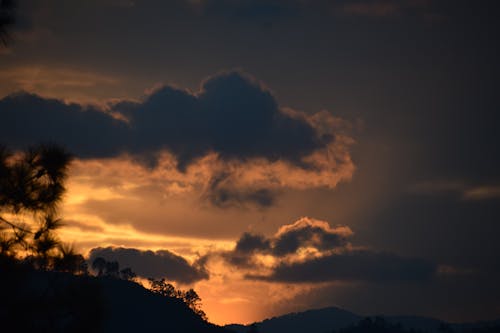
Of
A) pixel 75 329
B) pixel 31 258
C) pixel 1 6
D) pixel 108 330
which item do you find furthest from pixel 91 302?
pixel 108 330

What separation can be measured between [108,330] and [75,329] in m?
181

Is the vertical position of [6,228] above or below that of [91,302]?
above

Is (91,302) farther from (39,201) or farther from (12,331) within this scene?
(39,201)

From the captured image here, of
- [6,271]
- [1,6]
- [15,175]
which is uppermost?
[1,6]

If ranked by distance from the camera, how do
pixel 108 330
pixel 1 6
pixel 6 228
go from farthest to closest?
pixel 108 330, pixel 6 228, pixel 1 6

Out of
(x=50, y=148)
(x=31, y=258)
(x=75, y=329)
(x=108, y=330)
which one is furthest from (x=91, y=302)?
(x=108, y=330)

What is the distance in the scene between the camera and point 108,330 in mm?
197250

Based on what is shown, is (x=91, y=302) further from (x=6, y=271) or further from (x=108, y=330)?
(x=108, y=330)

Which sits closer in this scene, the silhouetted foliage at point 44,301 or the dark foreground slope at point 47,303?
the silhouetted foliage at point 44,301

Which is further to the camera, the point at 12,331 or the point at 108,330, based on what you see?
the point at 108,330

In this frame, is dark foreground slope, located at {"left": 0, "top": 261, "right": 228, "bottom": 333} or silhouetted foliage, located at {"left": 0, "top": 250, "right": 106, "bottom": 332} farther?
dark foreground slope, located at {"left": 0, "top": 261, "right": 228, "bottom": 333}

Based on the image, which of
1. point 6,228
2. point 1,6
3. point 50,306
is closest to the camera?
point 1,6

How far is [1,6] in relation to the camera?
20797mm

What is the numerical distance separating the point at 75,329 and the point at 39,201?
19.2ft
